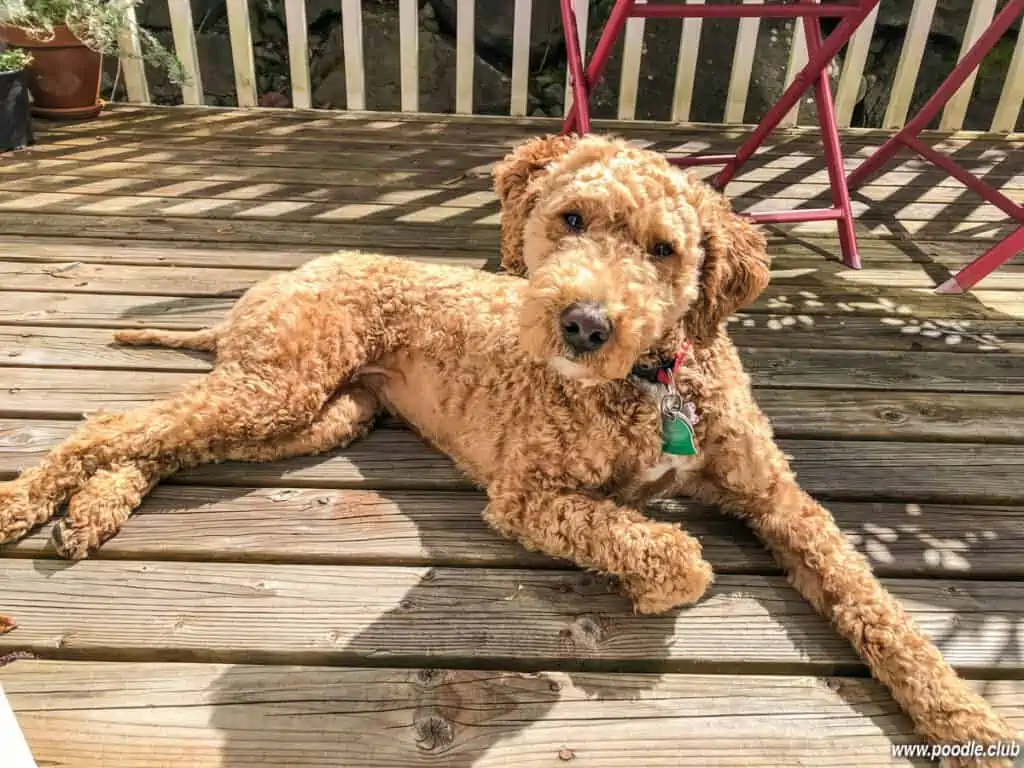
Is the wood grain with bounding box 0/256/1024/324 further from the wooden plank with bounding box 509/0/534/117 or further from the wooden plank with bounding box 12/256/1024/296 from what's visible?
the wooden plank with bounding box 509/0/534/117

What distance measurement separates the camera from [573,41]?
364cm

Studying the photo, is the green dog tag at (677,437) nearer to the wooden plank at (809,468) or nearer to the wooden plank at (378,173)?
the wooden plank at (809,468)

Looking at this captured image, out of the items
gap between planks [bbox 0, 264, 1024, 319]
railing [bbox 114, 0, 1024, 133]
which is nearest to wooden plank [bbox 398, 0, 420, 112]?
railing [bbox 114, 0, 1024, 133]

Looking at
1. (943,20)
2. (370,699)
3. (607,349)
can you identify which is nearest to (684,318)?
(607,349)

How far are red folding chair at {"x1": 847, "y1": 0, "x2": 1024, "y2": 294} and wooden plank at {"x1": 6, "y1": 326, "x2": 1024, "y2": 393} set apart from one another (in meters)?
0.51

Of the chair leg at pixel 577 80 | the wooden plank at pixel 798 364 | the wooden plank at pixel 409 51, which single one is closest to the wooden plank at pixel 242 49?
the wooden plank at pixel 409 51

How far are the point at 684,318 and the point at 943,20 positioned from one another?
6249 mm

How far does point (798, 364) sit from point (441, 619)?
165 centimetres

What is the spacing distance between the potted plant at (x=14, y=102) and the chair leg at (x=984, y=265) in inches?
184

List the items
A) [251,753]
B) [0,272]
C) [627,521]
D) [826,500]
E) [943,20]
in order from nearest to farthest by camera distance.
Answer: [251,753] → [627,521] → [826,500] → [0,272] → [943,20]

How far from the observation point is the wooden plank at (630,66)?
15.9ft

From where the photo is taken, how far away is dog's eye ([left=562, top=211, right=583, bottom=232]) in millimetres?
1659

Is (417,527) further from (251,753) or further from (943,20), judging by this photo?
(943,20)

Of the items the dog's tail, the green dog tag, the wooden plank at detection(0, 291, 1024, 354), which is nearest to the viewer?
the green dog tag
